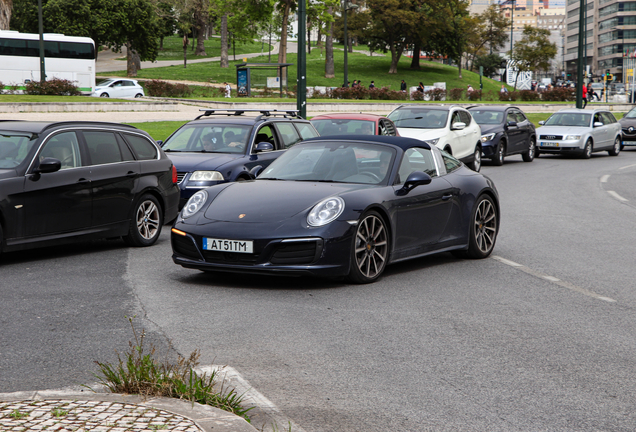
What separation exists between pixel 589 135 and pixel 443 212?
68.6 ft

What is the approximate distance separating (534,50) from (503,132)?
231 ft

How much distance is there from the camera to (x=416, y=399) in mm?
4297

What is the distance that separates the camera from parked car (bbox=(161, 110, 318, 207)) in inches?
480

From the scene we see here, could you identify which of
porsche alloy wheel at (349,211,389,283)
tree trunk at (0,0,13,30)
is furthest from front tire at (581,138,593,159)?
tree trunk at (0,0,13,30)

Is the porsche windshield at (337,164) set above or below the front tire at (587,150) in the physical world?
above

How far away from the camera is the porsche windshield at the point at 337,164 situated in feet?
26.3

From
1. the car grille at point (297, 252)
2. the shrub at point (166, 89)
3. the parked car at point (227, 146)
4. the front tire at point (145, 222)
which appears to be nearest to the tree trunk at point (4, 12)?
the shrub at point (166, 89)

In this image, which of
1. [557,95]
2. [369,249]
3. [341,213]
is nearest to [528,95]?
[557,95]

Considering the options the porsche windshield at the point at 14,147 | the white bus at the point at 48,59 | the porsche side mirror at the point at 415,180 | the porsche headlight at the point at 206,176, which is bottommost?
the porsche headlight at the point at 206,176

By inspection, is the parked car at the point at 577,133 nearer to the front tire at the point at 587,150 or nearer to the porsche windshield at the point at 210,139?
the front tire at the point at 587,150

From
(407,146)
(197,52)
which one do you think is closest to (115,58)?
(197,52)

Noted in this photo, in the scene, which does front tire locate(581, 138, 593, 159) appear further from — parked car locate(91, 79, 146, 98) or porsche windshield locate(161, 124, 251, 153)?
parked car locate(91, 79, 146, 98)

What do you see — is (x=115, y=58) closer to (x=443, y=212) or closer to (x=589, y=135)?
(x=589, y=135)

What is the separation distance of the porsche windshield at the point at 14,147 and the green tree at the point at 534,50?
286 feet
